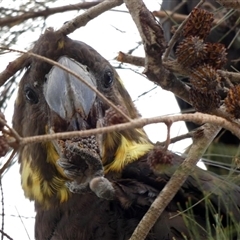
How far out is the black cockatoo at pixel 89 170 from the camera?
2.07 m

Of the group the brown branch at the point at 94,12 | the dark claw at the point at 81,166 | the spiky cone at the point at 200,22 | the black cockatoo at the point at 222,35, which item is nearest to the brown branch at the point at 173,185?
the spiky cone at the point at 200,22

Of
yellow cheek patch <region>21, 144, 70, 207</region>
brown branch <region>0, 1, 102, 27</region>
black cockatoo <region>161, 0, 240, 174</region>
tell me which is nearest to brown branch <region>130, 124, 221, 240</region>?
yellow cheek patch <region>21, 144, 70, 207</region>

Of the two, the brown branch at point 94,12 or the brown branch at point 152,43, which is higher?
the brown branch at point 94,12

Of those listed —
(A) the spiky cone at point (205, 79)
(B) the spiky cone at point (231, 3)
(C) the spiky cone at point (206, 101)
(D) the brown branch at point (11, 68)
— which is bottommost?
(C) the spiky cone at point (206, 101)

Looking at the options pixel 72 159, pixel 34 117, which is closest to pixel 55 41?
pixel 34 117

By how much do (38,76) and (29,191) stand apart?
479 millimetres

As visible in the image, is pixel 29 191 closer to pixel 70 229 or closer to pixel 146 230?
pixel 70 229

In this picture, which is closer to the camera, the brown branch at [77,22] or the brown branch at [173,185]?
the brown branch at [173,185]

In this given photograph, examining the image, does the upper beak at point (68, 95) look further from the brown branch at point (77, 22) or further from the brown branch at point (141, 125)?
the brown branch at point (141, 125)

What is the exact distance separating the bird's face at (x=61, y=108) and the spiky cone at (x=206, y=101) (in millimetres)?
656

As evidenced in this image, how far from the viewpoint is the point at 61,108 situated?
2.21m

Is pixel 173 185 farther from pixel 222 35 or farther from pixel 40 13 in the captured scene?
pixel 222 35

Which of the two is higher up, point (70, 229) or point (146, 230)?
point (70, 229)

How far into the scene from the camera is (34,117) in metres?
2.48
